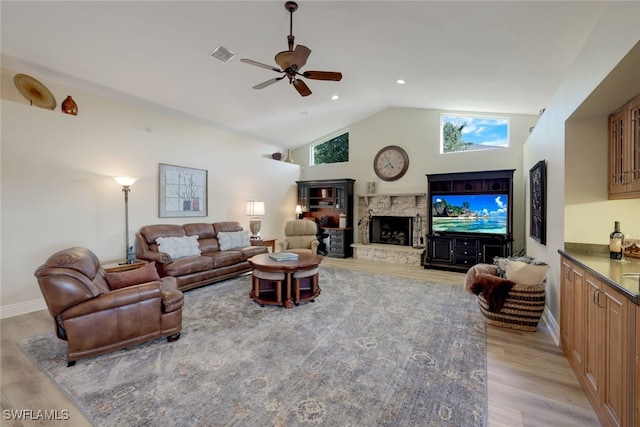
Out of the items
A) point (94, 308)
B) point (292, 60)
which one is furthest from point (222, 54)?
point (94, 308)

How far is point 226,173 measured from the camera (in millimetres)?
6043

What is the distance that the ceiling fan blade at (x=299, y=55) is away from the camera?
8.72 ft

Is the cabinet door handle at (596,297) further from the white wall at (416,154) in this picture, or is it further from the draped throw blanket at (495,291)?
the white wall at (416,154)

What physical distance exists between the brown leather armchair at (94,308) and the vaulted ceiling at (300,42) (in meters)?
2.49

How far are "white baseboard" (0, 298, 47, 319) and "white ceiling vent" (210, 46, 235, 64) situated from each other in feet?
13.1

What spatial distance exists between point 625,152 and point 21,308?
6.49 m

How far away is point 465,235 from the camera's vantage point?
18.1ft

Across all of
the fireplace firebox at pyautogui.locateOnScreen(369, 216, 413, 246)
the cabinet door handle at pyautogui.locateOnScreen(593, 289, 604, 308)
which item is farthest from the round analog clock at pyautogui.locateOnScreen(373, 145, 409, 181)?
the cabinet door handle at pyautogui.locateOnScreen(593, 289, 604, 308)

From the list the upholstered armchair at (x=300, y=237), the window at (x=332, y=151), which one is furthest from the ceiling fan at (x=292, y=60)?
the window at (x=332, y=151)

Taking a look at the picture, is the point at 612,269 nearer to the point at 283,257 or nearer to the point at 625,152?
the point at 625,152

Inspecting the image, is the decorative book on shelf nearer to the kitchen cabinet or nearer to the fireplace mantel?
the kitchen cabinet

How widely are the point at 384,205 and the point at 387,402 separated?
5465mm

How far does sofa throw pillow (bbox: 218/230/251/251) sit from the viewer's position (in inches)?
201

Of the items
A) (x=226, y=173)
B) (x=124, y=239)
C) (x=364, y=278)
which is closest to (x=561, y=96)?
(x=364, y=278)
